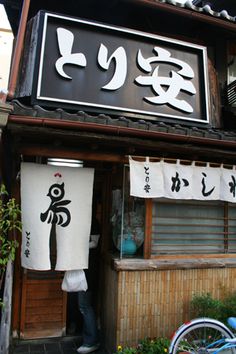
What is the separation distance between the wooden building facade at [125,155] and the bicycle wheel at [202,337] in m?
0.62

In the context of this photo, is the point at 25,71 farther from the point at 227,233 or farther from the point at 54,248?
the point at 227,233

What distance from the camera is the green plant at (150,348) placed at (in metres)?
5.16

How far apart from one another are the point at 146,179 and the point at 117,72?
7.58 ft

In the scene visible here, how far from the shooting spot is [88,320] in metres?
6.14

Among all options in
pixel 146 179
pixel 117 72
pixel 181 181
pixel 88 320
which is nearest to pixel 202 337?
pixel 88 320

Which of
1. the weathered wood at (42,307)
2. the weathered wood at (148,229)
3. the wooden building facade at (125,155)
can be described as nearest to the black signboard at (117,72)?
the wooden building facade at (125,155)

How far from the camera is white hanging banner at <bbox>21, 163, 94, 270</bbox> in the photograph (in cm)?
541

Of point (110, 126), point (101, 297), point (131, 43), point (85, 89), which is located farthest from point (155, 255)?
point (131, 43)

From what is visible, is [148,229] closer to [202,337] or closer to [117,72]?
[202,337]

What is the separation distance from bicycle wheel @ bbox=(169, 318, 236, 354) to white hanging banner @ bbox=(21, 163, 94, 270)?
1.92m

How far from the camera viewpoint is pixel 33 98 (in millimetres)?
5816

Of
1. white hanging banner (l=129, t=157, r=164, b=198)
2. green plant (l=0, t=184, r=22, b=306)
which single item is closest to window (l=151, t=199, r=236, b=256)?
white hanging banner (l=129, t=157, r=164, b=198)

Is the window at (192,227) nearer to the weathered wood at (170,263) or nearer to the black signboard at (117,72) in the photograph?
the weathered wood at (170,263)

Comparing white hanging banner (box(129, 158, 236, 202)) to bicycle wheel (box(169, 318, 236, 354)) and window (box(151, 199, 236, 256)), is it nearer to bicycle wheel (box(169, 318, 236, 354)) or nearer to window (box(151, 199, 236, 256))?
window (box(151, 199, 236, 256))
